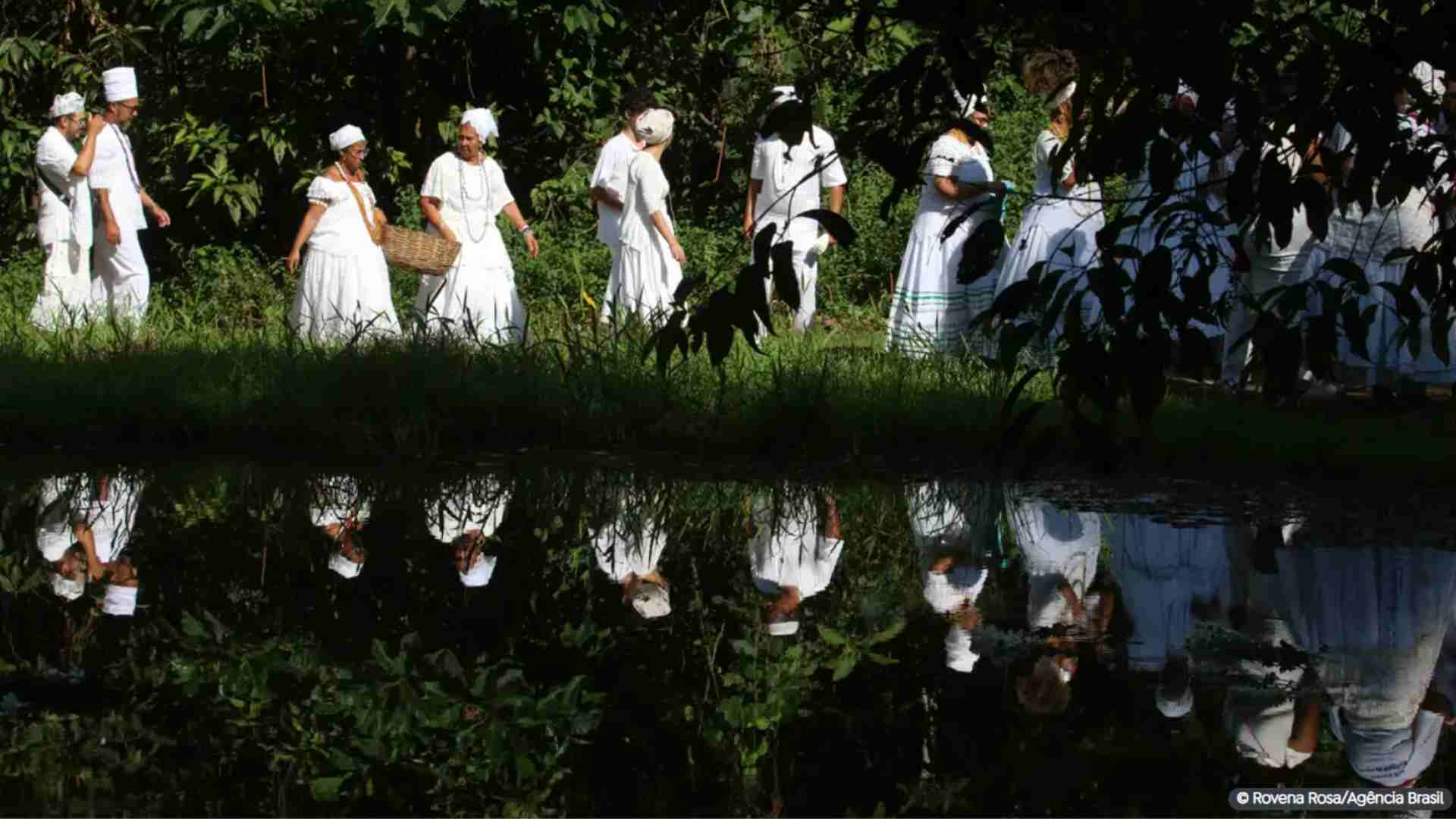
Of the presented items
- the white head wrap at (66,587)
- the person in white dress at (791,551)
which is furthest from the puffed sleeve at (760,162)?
the white head wrap at (66,587)

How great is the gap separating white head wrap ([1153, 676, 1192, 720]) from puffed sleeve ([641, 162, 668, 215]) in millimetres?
9181

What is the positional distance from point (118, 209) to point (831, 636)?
9.74m

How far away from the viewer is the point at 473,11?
16.3 meters

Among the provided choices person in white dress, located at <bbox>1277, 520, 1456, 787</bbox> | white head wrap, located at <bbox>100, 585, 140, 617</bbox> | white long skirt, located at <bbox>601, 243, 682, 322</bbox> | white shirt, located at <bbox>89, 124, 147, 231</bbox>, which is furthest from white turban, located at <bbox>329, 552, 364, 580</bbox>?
white shirt, located at <bbox>89, 124, 147, 231</bbox>

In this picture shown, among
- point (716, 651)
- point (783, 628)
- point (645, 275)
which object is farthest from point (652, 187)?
point (716, 651)

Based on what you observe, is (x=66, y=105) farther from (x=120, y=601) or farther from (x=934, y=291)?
(x=120, y=601)

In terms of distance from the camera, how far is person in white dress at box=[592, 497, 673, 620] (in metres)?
6.56

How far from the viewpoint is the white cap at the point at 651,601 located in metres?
6.39

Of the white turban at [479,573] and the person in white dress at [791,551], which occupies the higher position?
the person in white dress at [791,551]

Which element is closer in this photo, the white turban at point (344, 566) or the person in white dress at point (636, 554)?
the person in white dress at point (636, 554)

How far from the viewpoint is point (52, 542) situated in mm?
7504

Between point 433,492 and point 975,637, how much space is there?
3354 mm

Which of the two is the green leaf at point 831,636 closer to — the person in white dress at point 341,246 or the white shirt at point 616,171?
the person in white dress at point 341,246

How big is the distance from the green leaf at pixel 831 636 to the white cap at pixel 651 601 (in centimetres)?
48
